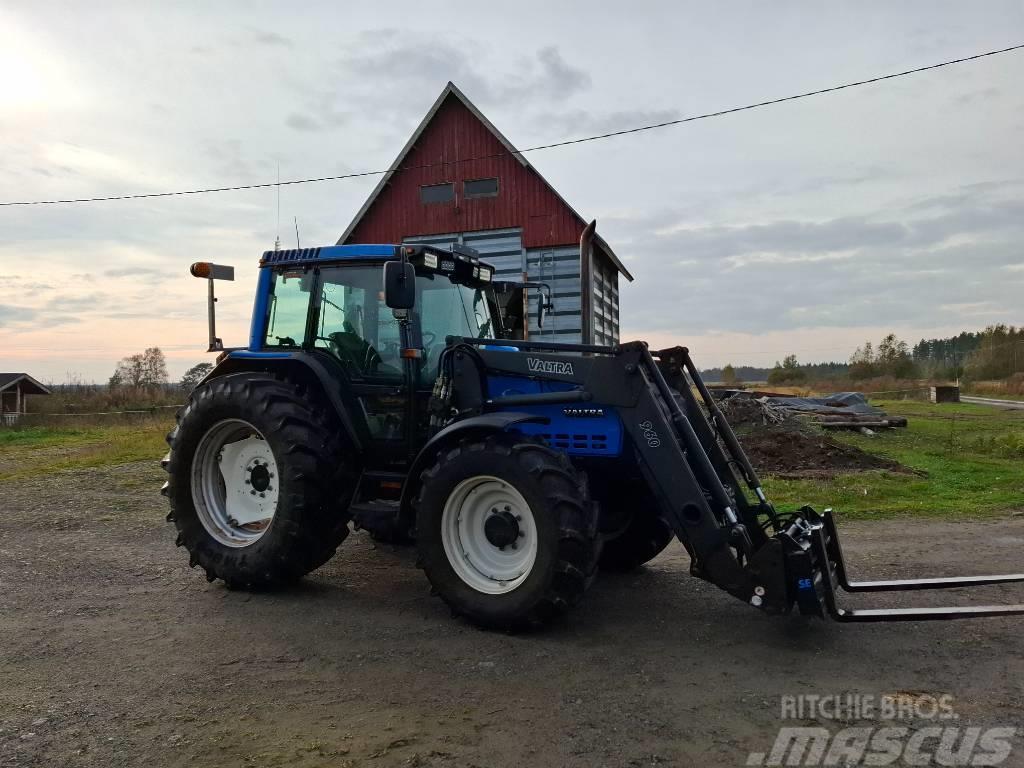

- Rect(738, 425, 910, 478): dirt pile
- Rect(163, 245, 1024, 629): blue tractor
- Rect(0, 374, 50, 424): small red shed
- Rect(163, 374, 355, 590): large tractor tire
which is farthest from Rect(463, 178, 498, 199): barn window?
Rect(0, 374, 50, 424): small red shed

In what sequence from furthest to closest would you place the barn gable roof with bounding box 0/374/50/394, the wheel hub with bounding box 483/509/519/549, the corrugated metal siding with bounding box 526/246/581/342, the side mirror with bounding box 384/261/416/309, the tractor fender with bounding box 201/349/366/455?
the barn gable roof with bounding box 0/374/50/394 < the corrugated metal siding with bounding box 526/246/581/342 < the tractor fender with bounding box 201/349/366/455 < the side mirror with bounding box 384/261/416/309 < the wheel hub with bounding box 483/509/519/549

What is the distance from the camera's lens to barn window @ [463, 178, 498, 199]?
52.7ft

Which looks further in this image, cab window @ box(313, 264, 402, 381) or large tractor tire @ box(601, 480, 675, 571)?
cab window @ box(313, 264, 402, 381)

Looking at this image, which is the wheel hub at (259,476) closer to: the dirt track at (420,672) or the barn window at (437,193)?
the dirt track at (420,672)

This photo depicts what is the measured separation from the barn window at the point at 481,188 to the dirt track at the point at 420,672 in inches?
442

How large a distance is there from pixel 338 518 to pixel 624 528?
2.05 m

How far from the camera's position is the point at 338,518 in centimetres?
558

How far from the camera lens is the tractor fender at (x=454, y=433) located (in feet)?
15.6

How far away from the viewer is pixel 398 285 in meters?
4.98

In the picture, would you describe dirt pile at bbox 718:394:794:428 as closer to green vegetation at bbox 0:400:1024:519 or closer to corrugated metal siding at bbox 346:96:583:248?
green vegetation at bbox 0:400:1024:519

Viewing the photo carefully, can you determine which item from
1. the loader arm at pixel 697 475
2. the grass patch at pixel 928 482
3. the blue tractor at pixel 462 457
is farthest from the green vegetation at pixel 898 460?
the blue tractor at pixel 462 457

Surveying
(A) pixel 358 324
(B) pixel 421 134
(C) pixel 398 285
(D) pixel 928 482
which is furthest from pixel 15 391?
(D) pixel 928 482

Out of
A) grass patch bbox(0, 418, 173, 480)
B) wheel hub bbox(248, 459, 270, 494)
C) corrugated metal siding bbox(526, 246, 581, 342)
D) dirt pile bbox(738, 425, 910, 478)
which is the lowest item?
grass patch bbox(0, 418, 173, 480)

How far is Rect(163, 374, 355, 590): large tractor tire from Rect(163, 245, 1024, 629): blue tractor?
0.01m
